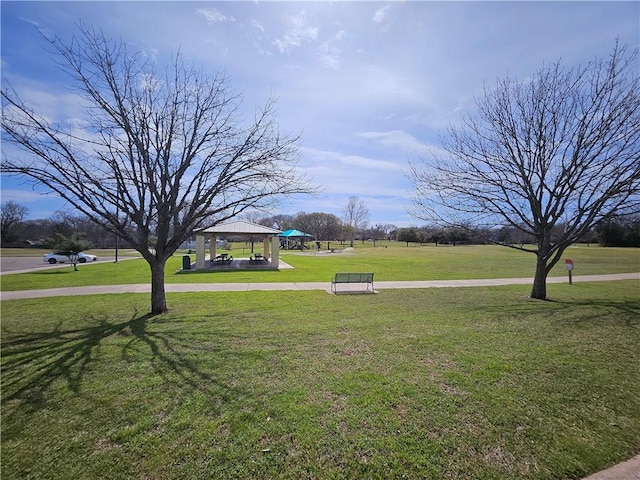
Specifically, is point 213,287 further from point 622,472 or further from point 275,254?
point 622,472

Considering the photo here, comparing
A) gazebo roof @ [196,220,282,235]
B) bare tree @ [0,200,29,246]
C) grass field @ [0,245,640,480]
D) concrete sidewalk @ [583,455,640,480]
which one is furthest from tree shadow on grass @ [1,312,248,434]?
bare tree @ [0,200,29,246]

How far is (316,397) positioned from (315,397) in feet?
0.04

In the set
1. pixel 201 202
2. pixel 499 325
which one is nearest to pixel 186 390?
pixel 201 202

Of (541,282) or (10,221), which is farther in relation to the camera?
(10,221)

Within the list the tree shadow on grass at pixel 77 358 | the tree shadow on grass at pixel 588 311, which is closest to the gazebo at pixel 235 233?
the tree shadow on grass at pixel 77 358

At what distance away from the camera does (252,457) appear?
110 inches

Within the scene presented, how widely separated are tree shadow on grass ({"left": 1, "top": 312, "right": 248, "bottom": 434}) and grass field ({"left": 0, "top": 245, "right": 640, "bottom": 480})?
3 cm

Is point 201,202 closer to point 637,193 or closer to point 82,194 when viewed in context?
point 82,194

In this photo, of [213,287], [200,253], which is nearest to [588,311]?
[213,287]

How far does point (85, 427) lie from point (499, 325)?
818 centimetres

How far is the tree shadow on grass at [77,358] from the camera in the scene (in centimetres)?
399

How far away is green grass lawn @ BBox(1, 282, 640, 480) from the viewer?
277 centimetres

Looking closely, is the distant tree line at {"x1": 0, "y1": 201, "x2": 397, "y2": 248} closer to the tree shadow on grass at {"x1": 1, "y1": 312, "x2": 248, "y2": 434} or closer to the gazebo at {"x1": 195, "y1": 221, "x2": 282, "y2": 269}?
the gazebo at {"x1": 195, "y1": 221, "x2": 282, "y2": 269}

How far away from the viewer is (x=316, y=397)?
3.85 meters
